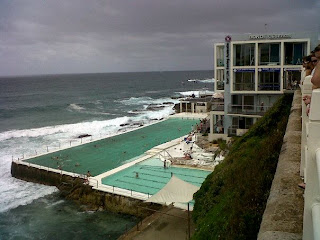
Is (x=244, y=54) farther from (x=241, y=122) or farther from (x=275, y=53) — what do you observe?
(x=241, y=122)

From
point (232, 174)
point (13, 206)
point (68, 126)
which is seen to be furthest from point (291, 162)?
point (68, 126)

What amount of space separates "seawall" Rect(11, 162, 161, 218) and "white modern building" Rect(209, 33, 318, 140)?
1261 centimetres

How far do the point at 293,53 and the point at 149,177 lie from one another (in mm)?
15131

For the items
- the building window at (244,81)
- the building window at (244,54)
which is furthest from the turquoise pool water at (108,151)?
the building window at (244,54)

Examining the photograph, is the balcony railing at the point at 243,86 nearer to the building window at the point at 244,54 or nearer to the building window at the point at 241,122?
the building window at the point at 244,54

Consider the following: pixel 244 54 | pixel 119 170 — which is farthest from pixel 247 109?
pixel 119 170

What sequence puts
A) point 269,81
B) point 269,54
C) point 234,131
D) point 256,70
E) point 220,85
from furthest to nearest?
point 220,85, point 234,131, point 269,81, point 256,70, point 269,54

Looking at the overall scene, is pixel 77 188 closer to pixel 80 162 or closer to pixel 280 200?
pixel 80 162

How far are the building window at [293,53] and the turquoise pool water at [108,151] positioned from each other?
15325 millimetres

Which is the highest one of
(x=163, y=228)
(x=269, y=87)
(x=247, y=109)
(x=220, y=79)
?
(x=220, y=79)

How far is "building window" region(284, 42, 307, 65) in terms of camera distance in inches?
1082

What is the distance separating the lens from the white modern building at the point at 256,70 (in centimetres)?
2738

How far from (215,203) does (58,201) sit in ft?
52.1

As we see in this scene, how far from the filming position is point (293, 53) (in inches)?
1087
